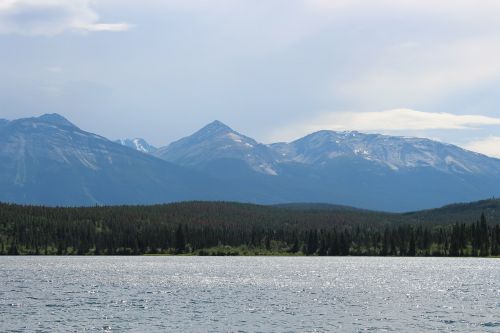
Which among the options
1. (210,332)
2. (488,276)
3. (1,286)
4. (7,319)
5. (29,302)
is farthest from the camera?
(488,276)

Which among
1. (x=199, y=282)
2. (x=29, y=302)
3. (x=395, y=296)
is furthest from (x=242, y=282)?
(x=29, y=302)

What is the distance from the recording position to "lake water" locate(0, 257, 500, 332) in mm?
98125

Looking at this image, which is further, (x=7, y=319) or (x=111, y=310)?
(x=111, y=310)

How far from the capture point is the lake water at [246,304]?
9812 centimetres

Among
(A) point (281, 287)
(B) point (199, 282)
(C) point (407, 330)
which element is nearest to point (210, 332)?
(C) point (407, 330)

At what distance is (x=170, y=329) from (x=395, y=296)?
58.5 m

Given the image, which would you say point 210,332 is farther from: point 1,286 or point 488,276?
point 488,276

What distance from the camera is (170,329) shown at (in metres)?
94.9

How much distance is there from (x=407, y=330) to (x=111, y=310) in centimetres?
4369

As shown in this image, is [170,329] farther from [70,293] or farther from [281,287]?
[281,287]

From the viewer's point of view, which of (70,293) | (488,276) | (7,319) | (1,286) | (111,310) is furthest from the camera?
(488,276)

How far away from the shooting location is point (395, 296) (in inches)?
5556

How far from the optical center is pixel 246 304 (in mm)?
125000

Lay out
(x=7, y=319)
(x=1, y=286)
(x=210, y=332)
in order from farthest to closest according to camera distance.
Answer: (x=1, y=286), (x=7, y=319), (x=210, y=332)
